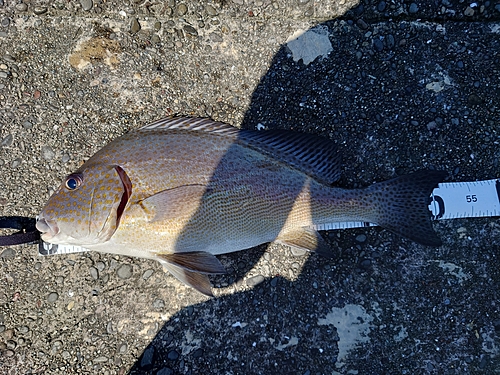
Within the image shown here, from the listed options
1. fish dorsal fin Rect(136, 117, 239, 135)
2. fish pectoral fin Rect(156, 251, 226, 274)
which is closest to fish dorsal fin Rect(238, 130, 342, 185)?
fish dorsal fin Rect(136, 117, 239, 135)

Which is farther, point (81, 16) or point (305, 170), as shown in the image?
point (81, 16)

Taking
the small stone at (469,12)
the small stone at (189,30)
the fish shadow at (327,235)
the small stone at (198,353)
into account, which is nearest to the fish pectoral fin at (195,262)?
the fish shadow at (327,235)

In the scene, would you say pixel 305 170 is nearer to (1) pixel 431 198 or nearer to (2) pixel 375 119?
(2) pixel 375 119

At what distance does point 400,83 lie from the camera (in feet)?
9.53

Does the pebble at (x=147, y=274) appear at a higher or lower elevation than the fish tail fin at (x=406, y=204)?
lower

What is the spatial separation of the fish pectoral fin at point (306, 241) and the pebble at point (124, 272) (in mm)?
1156

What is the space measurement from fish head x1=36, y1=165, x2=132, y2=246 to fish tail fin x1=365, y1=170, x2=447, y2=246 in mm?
1691

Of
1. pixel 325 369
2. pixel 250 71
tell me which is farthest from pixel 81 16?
pixel 325 369

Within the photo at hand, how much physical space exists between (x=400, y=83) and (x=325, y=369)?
2263 millimetres

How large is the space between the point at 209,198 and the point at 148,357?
1.35 meters

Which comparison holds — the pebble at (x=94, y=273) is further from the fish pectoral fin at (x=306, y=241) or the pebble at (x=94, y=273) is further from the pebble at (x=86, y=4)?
the pebble at (x=86, y=4)

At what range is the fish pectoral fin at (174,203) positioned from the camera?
91.9 inches

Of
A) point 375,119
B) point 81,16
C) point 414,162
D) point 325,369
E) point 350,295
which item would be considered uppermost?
point 81,16

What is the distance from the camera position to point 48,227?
90.2 inches
